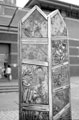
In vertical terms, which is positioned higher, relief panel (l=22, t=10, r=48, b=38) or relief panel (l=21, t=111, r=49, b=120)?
relief panel (l=22, t=10, r=48, b=38)

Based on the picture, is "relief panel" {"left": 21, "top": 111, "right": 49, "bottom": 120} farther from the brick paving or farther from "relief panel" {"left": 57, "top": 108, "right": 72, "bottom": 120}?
the brick paving

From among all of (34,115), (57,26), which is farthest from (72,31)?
(34,115)

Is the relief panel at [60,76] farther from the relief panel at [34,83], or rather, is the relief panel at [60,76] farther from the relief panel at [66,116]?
the relief panel at [66,116]

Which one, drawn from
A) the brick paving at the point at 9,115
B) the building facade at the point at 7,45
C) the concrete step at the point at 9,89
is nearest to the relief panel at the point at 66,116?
the brick paving at the point at 9,115

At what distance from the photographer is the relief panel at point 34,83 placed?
103 inches

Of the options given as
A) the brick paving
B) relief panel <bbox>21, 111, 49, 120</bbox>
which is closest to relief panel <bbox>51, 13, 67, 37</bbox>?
relief panel <bbox>21, 111, 49, 120</bbox>

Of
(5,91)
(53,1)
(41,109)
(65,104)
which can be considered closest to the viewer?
(41,109)

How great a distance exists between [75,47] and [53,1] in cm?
617

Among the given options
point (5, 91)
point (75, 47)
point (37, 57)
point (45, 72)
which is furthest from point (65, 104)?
point (75, 47)

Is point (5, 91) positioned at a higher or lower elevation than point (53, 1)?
lower

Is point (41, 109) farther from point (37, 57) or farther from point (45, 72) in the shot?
point (37, 57)

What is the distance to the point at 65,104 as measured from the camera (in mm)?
2826

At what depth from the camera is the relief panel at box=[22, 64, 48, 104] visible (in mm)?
2609

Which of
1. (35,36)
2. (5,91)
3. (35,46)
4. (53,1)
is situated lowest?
(5,91)
